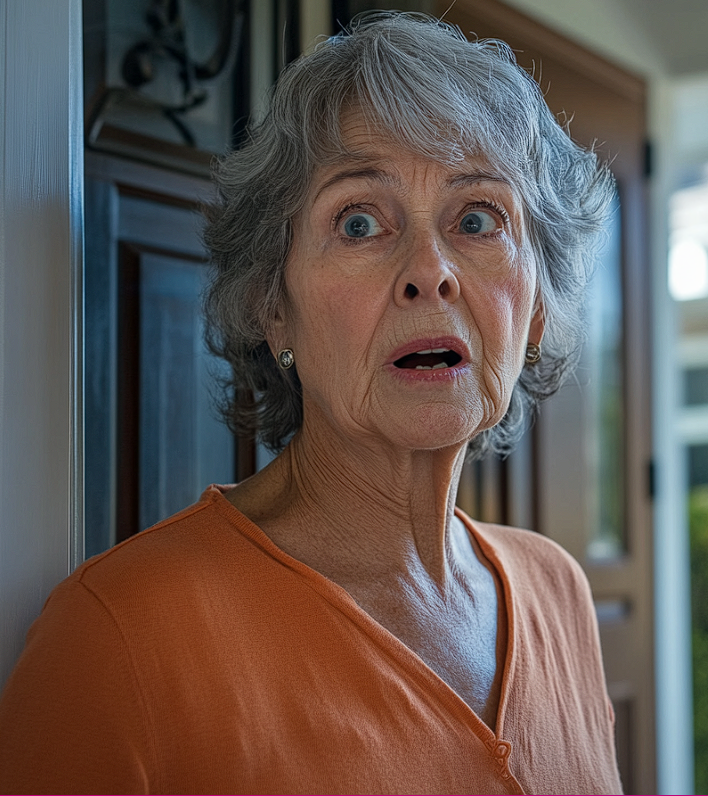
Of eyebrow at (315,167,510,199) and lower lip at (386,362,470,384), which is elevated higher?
eyebrow at (315,167,510,199)

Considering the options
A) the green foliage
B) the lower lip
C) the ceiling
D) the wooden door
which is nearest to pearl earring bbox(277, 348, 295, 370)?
the lower lip

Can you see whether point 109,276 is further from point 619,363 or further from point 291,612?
point 619,363

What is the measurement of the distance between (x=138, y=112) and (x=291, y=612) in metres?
0.89

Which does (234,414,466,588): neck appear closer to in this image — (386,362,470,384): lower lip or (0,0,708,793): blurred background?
(386,362,470,384): lower lip

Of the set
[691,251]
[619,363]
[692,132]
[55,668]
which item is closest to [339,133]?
[55,668]

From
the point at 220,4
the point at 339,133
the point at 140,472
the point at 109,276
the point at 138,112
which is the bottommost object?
the point at 140,472

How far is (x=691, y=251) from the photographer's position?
4.10 metres

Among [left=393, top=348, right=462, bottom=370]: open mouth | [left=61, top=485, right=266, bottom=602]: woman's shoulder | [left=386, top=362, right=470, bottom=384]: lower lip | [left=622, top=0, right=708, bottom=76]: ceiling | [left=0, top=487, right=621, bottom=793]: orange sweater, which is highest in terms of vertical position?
[left=622, top=0, right=708, bottom=76]: ceiling

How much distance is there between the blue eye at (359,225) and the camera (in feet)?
3.24

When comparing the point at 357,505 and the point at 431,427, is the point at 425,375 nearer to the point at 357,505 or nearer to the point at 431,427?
the point at 431,427

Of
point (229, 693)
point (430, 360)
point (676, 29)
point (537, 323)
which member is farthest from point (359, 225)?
point (676, 29)

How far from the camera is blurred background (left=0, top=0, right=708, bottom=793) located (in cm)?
100

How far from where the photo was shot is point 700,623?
389cm

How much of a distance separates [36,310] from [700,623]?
3648 millimetres
